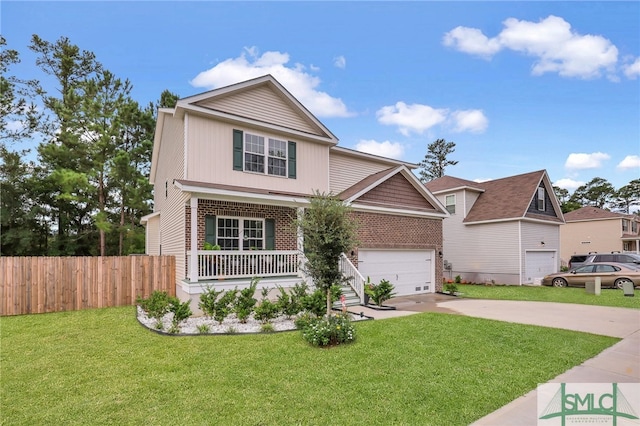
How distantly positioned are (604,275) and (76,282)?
2317cm

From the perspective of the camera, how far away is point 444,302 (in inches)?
491

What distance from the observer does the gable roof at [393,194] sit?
13.4m

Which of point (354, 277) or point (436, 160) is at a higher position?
point (436, 160)

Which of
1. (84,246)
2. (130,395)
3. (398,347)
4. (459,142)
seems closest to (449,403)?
(398,347)

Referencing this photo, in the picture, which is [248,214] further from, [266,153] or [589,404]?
[589,404]

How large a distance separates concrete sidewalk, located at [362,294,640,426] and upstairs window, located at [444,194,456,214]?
33.6 ft

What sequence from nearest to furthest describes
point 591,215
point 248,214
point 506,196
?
point 248,214 < point 506,196 < point 591,215

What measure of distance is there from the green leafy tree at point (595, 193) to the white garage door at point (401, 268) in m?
54.5

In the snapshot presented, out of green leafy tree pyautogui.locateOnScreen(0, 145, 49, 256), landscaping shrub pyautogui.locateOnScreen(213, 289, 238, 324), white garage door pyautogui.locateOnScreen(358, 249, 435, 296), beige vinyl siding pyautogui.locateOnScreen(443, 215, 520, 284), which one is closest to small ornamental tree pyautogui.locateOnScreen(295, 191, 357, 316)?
landscaping shrub pyautogui.locateOnScreen(213, 289, 238, 324)

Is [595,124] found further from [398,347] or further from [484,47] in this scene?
[398,347]

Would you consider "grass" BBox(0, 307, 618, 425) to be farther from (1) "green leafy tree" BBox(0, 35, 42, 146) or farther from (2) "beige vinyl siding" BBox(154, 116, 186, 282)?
(1) "green leafy tree" BBox(0, 35, 42, 146)

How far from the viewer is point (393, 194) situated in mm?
14648

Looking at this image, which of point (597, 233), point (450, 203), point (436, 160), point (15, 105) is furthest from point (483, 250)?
point (15, 105)

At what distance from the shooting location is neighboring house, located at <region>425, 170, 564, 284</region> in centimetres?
2002
